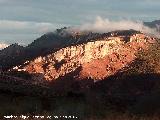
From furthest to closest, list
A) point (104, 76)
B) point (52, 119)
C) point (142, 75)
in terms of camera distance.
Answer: point (104, 76), point (142, 75), point (52, 119)

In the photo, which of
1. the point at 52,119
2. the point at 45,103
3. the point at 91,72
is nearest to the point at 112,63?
the point at 91,72

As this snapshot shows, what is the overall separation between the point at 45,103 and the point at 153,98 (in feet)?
24.3

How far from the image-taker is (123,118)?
20.0 m

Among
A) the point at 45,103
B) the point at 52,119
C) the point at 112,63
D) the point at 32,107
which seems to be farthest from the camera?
the point at 112,63

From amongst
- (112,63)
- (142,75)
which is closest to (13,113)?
(142,75)

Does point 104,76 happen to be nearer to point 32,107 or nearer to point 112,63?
point 112,63

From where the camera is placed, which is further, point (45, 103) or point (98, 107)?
point (45, 103)

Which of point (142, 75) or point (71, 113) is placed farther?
point (142, 75)

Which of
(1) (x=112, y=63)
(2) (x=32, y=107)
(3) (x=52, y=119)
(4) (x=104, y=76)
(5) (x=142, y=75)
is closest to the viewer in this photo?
(3) (x=52, y=119)

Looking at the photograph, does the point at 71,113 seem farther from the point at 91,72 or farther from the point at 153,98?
the point at 91,72

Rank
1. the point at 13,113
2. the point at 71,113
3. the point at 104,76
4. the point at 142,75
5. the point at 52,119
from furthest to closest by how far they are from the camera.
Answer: the point at 104,76 < the point at 142,75 < the point at 13,113 < the point at 71,113 < the point at 52,119

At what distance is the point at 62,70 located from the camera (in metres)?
188

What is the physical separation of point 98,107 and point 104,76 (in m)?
150

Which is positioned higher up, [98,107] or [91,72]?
[98,107]
